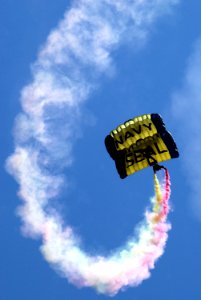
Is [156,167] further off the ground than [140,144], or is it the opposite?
[140,144]

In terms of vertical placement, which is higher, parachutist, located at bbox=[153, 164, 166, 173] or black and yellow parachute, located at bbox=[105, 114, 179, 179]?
black and yellow parachute, located at bbox=[105, 114, 179, 179]

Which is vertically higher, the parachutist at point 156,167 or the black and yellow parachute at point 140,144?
the black and yellow parachute at point 140,144

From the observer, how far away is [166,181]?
75.4 m

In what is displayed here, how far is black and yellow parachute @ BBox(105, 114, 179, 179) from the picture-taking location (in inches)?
2832

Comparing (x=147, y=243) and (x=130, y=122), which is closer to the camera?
(x=130, y=122)

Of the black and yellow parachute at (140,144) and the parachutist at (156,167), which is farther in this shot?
the parachutist at (156,167)

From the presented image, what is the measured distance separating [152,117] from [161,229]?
916cm

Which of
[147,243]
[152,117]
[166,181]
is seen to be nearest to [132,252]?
[147,243]

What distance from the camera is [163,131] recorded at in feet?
236

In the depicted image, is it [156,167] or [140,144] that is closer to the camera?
[156,167]

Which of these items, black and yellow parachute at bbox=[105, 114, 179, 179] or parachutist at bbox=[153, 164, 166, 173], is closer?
black and yellow parachute at bbox=[105, 114, 179, 179]

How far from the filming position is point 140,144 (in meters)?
73.3

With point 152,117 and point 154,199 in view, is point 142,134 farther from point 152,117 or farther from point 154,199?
point 154,199

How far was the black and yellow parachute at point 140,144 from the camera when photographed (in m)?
71.9
